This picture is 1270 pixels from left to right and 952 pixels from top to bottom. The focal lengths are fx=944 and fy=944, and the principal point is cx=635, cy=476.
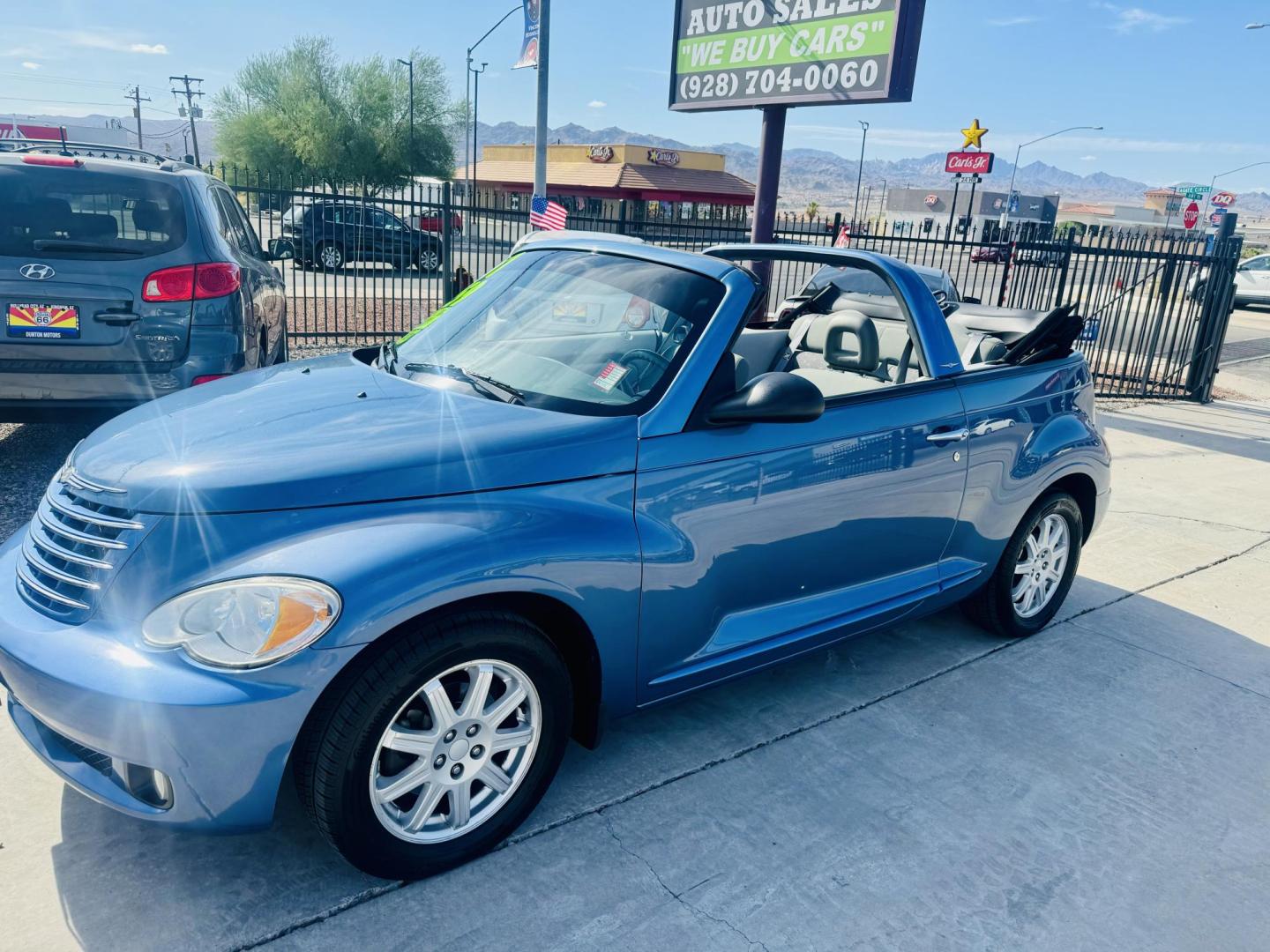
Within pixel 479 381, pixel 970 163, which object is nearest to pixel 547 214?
pixel 479 381

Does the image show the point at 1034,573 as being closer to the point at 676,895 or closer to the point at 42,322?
the point at 676,895

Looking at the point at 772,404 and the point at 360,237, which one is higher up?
the point at 772,404

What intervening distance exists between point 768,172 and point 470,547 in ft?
28.7

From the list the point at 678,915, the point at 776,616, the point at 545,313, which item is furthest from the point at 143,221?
the point at 678,915

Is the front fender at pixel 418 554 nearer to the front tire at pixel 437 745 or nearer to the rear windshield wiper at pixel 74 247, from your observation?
the front tire at pixel 437 745

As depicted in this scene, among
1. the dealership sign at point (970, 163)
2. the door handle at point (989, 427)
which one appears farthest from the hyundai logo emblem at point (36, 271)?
the dealership sign at point (970, 163)

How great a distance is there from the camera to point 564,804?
3.03 metres

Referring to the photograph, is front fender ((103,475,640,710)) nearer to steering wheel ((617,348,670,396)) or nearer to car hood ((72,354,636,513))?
car hood ((72,354,636,513))

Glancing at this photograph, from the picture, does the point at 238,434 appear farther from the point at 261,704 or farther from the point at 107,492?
the point at 261,704

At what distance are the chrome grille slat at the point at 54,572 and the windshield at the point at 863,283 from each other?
308 centimetres

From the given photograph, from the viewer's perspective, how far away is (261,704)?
2.21 meters

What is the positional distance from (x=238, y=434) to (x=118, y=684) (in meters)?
0.79

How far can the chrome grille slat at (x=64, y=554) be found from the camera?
238cm

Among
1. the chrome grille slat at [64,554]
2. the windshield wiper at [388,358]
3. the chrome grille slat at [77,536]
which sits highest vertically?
the windshield wiper at [388,358]
